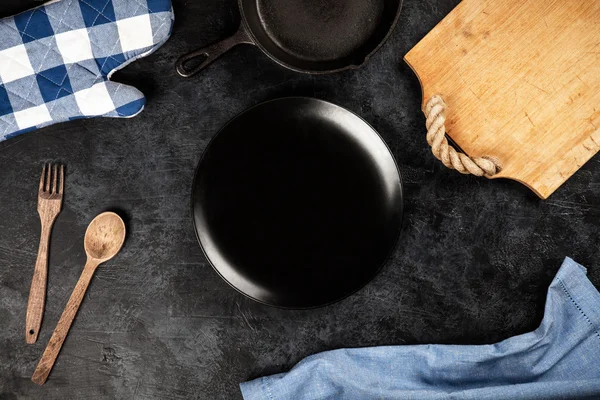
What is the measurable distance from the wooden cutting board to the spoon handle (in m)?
0.63

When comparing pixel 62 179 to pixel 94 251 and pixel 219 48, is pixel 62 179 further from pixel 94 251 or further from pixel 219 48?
pixel 219 48

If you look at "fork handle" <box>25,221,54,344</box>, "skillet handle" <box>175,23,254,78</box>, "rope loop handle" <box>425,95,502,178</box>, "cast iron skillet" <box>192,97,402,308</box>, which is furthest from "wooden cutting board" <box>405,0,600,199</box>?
"fork handle" <box>25,221,54,344</box>

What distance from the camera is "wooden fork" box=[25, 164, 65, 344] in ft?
2.59

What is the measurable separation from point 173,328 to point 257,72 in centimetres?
46

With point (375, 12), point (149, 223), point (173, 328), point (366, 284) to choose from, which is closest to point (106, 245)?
point (149, 223)

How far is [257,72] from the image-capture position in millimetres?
798

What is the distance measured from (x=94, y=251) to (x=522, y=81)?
75 centimetres

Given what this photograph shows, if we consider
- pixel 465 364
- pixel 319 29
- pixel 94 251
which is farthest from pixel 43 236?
pixel 465 364

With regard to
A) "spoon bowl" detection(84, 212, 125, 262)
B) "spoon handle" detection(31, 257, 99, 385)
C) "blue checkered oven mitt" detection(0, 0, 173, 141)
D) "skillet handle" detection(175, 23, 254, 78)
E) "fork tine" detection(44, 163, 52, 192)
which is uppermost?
"skillet handle" detection(175, 23, 254, 78)

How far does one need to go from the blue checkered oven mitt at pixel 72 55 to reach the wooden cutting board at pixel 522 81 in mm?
438

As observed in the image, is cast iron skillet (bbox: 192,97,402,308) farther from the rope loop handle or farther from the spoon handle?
the spoon handle

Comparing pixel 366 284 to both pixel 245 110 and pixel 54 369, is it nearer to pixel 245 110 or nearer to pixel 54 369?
pixel 245 110

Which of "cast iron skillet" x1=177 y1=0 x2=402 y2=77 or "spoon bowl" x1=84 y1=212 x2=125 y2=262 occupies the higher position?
"cast iron skillet" x1=177 y1=0 x2=402 y2=77

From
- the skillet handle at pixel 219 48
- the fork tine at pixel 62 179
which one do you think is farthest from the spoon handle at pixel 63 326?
the skillet handle at pixel 219 48
